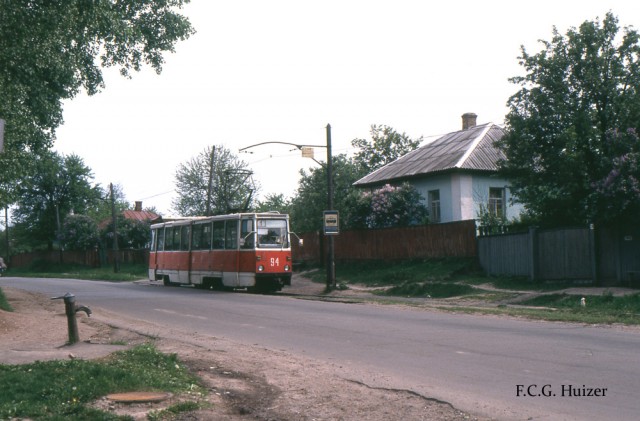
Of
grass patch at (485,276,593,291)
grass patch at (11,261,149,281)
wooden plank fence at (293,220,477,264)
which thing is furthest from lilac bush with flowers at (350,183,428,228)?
grass patch at (11,261,149,281)

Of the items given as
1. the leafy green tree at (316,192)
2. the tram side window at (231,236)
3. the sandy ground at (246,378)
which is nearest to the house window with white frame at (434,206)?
the leafy green tree at (316,192)

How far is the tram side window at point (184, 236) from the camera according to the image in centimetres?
3338

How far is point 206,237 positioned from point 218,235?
4.09ft

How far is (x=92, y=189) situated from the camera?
287 feet

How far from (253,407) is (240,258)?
20.8 m

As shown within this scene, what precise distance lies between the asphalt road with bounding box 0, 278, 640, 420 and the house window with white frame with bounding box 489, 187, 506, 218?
20.7 m

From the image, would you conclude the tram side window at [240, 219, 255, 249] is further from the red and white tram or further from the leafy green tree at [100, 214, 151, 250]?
the leafy green tree at [100, 214, 151, 250]

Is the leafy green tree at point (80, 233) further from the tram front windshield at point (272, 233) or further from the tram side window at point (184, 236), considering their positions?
the tram front windshield at point (272, 233)

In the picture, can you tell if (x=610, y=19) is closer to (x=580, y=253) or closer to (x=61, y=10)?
(x=580, y=253)

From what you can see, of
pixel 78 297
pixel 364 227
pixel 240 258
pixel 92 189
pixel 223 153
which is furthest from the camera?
pixel 92 189

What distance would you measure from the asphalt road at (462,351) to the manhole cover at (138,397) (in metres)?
2.63

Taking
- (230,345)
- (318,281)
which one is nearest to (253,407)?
(230,345)

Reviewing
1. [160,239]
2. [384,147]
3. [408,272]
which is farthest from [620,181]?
[384,147]

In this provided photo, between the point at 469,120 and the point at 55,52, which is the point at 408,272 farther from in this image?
the point at 469,120
